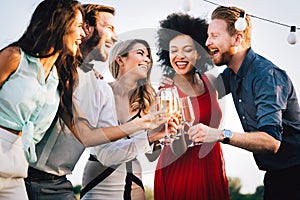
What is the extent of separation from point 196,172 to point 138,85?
52cm

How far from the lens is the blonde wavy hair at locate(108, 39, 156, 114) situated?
3.06m

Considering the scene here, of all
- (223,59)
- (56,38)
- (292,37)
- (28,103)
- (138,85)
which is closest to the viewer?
(28,103)

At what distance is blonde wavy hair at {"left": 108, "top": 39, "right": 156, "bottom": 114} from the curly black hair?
0.08 metres

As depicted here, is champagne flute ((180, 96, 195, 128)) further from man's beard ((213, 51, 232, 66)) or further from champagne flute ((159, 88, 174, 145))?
man's beard ((213, 51, 232, 66))

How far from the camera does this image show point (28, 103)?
8.83ft

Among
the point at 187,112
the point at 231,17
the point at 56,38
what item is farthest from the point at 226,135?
the point at 56,38

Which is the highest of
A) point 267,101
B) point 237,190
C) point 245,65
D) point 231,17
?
point 231,17

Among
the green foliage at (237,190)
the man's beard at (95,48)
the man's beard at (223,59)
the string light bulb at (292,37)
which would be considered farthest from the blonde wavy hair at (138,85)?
the string light bulb at (292,37)

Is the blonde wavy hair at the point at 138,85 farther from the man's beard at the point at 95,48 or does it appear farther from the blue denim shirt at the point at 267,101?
the blue denim shirt at the point at 267,101

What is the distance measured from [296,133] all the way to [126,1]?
1052 millimetres

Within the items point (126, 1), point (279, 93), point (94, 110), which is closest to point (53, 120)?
point (94, 110)

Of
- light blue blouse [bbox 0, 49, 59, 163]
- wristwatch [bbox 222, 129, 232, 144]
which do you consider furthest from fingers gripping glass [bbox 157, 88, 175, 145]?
light blue blouse [bbox 0, 49, 59, 163]

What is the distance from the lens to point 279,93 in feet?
10.4

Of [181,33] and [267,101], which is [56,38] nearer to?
[181,33]
